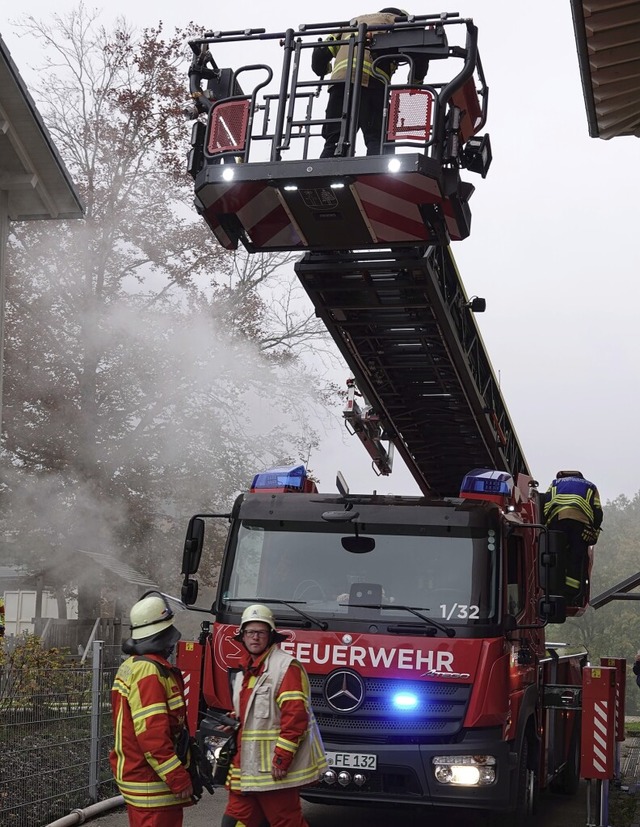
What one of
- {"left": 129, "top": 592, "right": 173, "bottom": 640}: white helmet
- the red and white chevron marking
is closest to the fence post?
{"left": 129, "top": 592, "right": 173, "bottom": 640}: white helmet

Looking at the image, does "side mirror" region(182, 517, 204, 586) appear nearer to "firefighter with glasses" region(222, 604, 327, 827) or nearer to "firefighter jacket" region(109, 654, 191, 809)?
"firefighter with glasses" region(222, 604, 327, 827)

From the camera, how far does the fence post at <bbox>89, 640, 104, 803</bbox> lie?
25.8 feet

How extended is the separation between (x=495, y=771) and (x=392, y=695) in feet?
2.32

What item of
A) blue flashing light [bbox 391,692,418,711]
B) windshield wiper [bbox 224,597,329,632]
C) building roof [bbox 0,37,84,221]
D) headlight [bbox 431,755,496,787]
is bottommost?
headlight [bbox 431,755,496,787]

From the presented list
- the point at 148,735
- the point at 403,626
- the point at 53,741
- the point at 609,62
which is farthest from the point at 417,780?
the point at 609,62

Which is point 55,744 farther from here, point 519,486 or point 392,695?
point 519,486

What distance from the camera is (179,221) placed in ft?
64.3

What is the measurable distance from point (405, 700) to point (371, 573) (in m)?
0.82

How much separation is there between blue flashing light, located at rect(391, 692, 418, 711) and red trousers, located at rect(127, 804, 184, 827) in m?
2.00

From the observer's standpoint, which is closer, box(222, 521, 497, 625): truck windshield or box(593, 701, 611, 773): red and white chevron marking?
box(222, 521, 497, 625): truck windshield

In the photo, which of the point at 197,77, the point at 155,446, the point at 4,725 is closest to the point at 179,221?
the point at 155,446

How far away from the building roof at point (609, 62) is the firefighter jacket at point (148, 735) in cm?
397

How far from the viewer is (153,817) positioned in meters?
4.63

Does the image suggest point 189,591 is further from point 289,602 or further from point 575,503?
point 575,503
